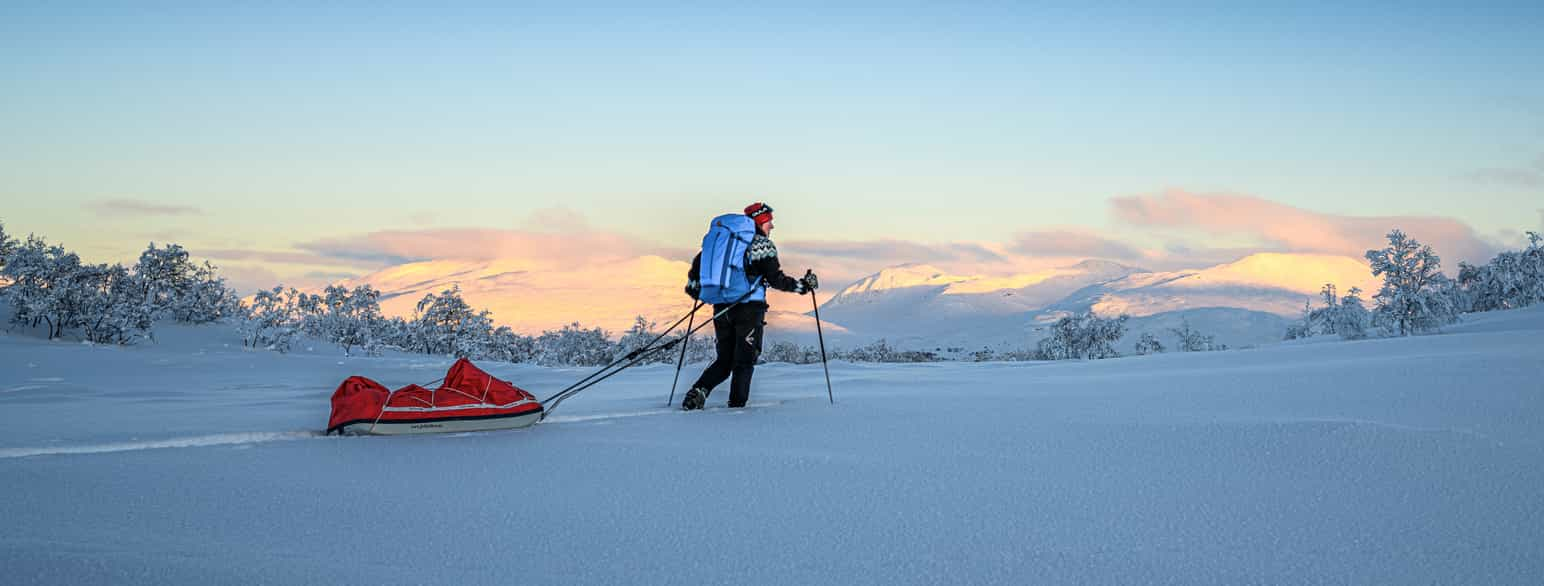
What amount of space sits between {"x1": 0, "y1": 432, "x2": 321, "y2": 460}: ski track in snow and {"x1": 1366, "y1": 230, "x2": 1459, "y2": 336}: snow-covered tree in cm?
2149

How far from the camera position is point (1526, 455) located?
3.12 m

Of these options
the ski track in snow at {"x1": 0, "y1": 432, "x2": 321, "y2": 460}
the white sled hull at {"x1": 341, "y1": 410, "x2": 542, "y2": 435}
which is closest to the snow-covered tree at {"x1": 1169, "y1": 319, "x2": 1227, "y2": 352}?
the white sled hull at {"x1": 341, "y1": 410, "x2": 542, "y2": 435}

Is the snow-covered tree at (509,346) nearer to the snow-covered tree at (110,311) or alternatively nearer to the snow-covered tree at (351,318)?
the snow-covered tree at (351,318)

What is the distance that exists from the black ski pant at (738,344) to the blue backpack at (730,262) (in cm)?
10

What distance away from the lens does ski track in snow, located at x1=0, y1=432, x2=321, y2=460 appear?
11.3 feet

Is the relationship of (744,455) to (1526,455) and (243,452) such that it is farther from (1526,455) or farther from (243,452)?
(1526,455)

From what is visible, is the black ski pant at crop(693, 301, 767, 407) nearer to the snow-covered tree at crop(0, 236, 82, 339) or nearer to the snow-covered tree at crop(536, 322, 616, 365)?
the snow-covered tree at crop(0, 236, 82, 339)

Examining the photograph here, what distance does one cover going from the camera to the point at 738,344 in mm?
6391

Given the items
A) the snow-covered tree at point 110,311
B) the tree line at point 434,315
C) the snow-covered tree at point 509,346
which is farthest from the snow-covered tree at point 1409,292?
the snow-covered tree at point 110,311

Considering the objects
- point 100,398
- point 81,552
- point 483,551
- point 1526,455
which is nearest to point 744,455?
point 483,551

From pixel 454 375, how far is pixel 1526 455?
4630mm

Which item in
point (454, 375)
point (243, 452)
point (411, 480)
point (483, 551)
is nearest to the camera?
point (483, 551)

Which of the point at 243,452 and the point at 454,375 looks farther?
the point at 454,375

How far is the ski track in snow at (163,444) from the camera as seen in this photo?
136 inches
